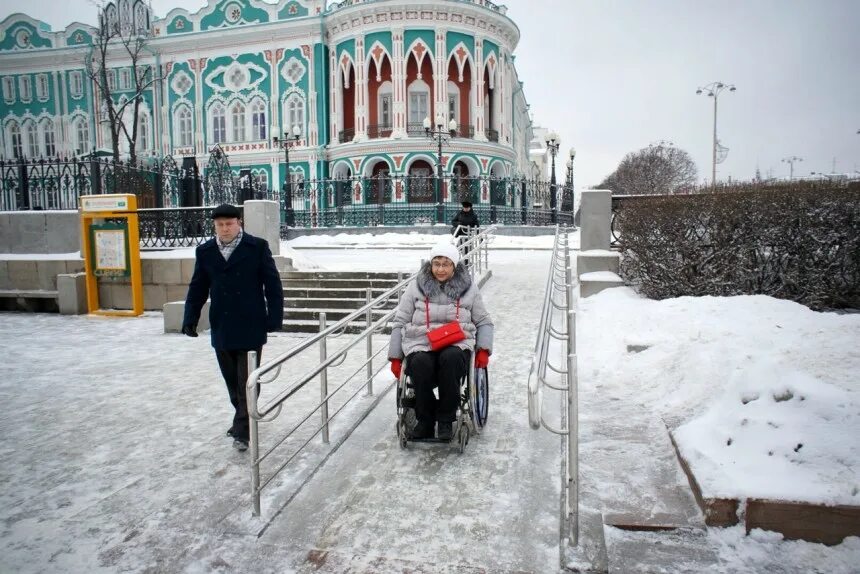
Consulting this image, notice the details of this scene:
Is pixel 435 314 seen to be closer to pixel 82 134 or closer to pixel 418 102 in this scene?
pixel 418 102

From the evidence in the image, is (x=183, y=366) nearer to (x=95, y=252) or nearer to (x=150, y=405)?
(x=150, y=405)

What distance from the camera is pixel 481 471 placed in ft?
13.7

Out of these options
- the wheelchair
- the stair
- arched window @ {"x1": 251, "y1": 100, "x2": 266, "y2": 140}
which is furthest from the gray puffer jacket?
arched window @ {"x1": 251, "y1": 100, "x2": 266, "y2": 140}

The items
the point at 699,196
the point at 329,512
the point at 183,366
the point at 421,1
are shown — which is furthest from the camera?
the point at 421,1

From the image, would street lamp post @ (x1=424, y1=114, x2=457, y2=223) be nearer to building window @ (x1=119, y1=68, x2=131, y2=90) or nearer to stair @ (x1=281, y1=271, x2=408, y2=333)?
stair @ (x1=281, y1=271, x2=408, y2=333)

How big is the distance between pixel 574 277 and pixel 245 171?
35.3 feet

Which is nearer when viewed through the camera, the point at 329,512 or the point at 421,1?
the point at 329,512

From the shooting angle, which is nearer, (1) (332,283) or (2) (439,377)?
(2) (439,377)

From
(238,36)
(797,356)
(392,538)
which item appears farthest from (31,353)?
(238,36)

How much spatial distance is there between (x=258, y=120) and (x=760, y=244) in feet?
108

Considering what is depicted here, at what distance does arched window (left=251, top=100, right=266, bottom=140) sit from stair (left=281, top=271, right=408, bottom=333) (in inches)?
1071

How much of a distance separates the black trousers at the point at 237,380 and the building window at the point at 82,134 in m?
41.4

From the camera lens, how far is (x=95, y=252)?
10.9 metres


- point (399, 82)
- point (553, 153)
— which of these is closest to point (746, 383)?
point (553, 153)
